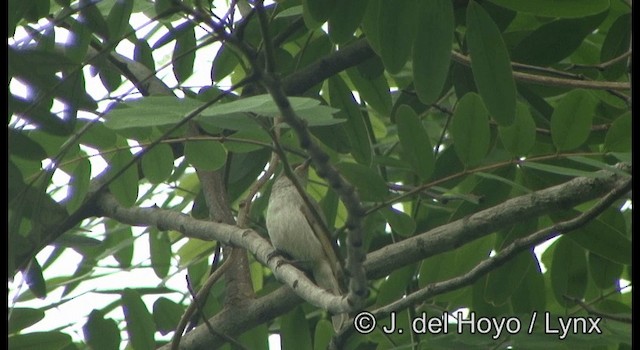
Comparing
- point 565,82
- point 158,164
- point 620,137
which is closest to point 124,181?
point 158,164

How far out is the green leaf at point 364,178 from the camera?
199 cm

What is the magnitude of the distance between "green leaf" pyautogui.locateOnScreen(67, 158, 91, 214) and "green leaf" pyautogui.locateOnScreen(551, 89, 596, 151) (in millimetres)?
1312

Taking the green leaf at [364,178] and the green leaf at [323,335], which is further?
the green leaf at [323,335]

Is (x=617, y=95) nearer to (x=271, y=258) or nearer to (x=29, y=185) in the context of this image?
(x=271, y=258)

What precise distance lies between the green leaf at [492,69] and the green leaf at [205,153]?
32.6 inches

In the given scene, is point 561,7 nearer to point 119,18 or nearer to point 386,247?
point 386,247

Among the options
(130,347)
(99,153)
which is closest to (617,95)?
(99,153)

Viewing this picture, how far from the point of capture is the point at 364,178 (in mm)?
2002

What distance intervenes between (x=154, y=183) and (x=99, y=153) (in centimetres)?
18

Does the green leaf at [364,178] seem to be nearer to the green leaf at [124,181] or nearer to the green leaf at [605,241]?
the green leaf at [605,241]

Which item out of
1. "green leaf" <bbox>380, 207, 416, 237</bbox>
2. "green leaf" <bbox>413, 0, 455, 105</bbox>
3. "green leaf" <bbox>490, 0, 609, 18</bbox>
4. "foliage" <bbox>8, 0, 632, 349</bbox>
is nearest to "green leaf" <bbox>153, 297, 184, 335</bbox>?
"foliage" <bbox>8, 0, 632, 349</bbox>

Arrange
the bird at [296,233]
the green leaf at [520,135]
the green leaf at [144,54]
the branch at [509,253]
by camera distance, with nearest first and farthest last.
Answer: the branch at [509,253] → the green leaf at [520,135] → the green leaf at [144,54] → the bird at [296,233]

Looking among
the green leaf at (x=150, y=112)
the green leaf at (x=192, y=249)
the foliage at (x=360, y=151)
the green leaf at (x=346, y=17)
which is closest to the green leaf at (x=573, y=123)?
the foliage at (x=360, y=151)
